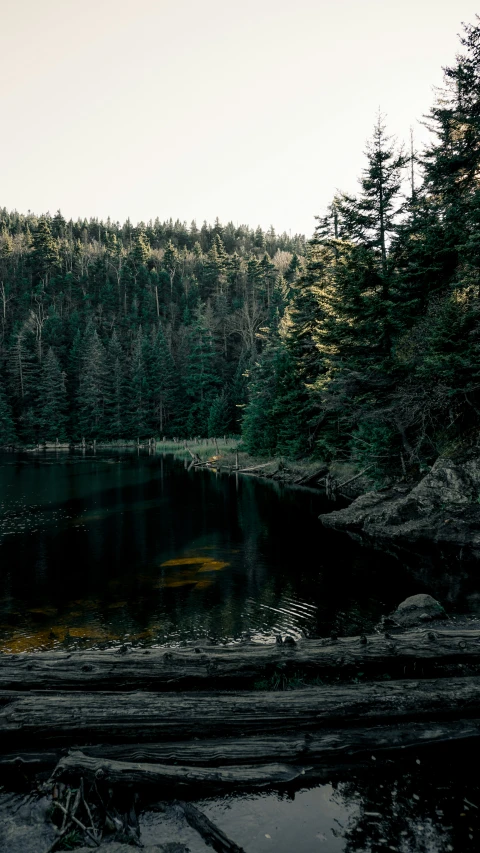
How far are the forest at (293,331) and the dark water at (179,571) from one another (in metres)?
8.13

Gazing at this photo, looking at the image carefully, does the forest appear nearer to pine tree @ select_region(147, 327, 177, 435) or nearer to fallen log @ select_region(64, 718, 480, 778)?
pine tree @ select_region(147, 327, 177, 435)

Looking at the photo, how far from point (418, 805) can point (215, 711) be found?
3.15 metres

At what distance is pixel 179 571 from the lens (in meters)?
19.7

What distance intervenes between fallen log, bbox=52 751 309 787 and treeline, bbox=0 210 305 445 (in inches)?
2584

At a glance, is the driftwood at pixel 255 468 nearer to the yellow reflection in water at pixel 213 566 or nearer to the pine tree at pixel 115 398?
the yellow reflection in water at pixel 213 566

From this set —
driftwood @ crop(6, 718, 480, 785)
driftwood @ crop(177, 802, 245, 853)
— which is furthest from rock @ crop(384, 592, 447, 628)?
driftwood @ crop(177, 802, 245, 853)

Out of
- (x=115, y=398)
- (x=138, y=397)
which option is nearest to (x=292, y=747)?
(x=138, y=397)

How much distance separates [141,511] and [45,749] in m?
24.8

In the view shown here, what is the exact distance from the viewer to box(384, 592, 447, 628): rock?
13.5m

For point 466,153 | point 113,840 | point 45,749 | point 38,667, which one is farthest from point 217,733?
point 466,153

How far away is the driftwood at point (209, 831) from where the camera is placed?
A: 6.20 metres

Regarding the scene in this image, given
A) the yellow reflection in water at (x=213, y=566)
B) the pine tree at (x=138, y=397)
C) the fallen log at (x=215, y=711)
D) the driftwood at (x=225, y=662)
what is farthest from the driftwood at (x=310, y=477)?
the pine tree at (x=138, y=397)

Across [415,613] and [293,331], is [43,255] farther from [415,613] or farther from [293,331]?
[415,613]

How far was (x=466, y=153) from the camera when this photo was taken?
25.6 metres
